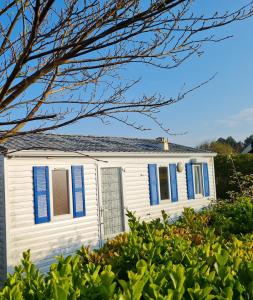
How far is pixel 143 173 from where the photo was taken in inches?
500

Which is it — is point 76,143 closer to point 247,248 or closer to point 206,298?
point 247,248

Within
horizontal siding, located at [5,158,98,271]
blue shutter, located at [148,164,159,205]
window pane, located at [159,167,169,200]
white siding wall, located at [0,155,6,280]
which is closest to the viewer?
white siding wall, located at [0,155,6,280]

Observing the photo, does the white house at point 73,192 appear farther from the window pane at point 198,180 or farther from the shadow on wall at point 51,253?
the window pane at point 198,180

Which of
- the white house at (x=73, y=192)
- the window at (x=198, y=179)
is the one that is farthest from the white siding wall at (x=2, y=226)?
the window at (x=198, y=179)

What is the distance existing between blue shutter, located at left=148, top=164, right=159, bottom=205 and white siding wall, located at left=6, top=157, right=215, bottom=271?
16 centimetres

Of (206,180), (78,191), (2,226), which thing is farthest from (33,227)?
(206,180)

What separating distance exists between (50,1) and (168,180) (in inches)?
455

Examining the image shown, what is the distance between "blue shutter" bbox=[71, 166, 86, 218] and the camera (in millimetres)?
10219

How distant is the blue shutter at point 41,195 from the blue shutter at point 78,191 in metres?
0.94

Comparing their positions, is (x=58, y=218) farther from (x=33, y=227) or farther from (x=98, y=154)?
(x=98, y=154)

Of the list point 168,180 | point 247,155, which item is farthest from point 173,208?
point 247,155

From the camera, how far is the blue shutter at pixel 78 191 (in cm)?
1022

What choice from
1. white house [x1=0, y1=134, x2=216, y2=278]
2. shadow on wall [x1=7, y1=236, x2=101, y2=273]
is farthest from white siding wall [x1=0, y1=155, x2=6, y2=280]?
shadow on wall [x1=7, y1=236, x2=101, y2=273]

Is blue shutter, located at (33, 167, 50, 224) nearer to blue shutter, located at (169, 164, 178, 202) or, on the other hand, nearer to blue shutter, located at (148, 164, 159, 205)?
blue shutter, located at (148, 164, 159, 205)
